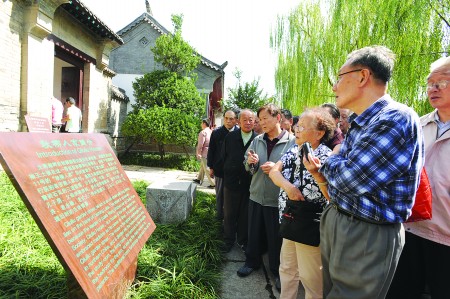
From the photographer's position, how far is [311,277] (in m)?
1.94

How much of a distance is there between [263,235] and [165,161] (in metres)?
8.89

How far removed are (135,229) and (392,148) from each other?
74.3 inches

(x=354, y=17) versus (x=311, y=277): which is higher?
(x=354, y=17)

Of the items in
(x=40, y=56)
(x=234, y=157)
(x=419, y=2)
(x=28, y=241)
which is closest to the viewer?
(x=28, y=241)

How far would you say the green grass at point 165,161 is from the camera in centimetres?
1112

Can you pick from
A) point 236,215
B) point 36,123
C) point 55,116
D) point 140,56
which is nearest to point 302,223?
point 236,215

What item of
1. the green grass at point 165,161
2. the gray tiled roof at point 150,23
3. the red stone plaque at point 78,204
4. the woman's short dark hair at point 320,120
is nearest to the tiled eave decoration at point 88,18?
the green grass at point 165,161

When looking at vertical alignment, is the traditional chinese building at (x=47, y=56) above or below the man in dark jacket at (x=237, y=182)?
above

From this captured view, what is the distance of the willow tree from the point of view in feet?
15.9

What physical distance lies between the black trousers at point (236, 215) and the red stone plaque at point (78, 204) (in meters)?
1.53

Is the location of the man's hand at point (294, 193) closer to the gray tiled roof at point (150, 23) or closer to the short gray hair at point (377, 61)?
the short gray hair at point (377, 61)

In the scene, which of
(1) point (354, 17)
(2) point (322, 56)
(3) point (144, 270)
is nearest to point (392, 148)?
(3) point (144, 270)

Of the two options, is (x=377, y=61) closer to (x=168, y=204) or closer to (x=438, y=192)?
(x=438, y=192)

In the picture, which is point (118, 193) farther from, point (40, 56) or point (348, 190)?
point (40, 56)
